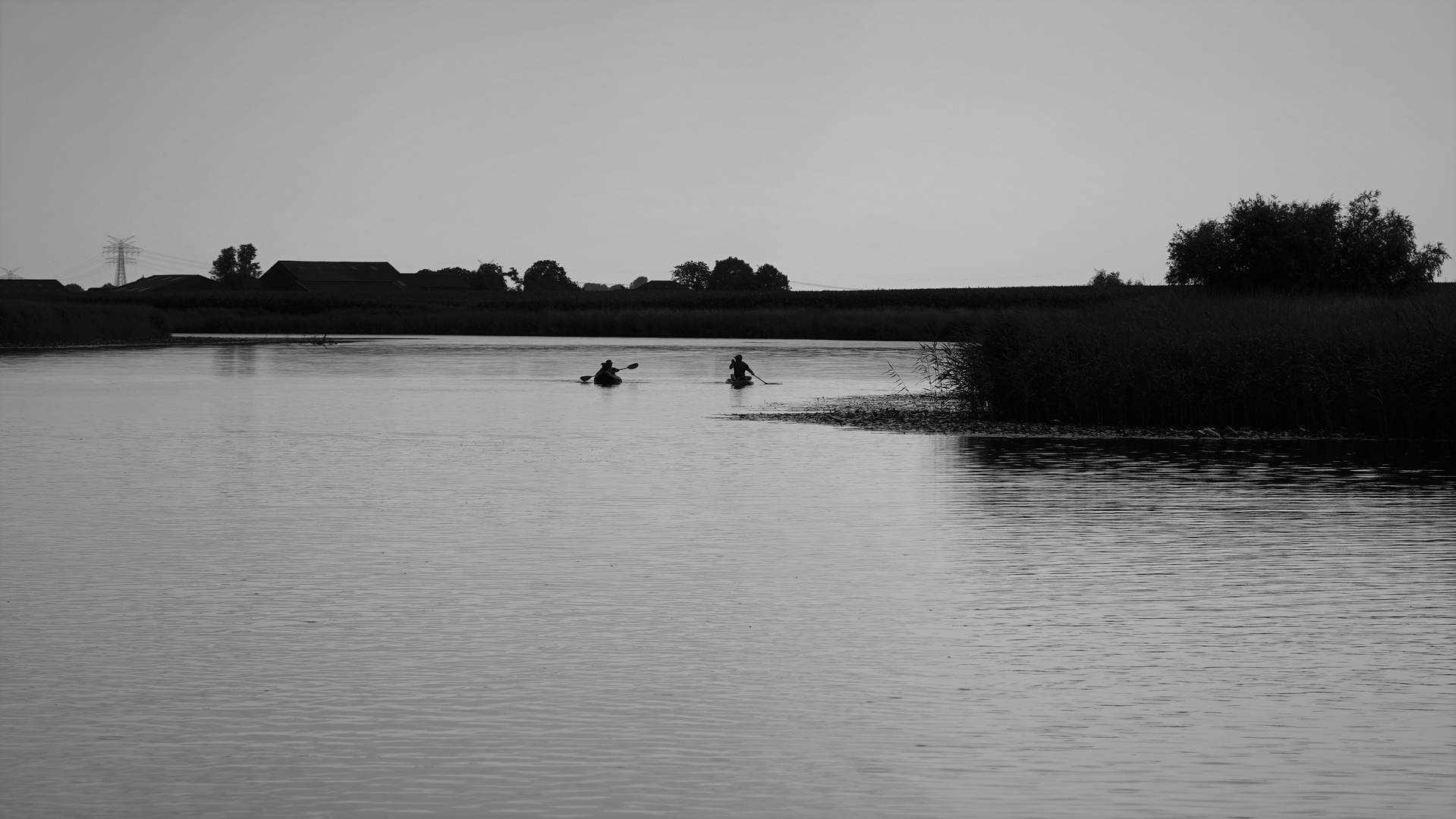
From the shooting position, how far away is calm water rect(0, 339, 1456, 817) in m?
8.11

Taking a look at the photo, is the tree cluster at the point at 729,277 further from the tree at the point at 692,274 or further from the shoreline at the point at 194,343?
the shoreline at the point at 194,343

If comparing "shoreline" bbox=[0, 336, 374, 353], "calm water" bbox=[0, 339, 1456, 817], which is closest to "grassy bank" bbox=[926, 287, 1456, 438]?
"calm water" bbox=[0, 339, 1456, 817]

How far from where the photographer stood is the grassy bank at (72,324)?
83125 mm

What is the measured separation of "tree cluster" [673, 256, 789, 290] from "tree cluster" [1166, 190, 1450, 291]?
107 meters

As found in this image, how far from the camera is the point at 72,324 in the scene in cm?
8669

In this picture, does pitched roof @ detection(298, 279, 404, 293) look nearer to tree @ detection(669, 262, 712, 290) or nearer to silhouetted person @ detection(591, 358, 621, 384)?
tree @ detection(669, 262, 712, 290)

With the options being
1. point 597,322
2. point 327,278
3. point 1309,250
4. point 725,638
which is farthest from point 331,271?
point 725,638

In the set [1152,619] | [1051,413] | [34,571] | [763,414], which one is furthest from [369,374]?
[1152,619]

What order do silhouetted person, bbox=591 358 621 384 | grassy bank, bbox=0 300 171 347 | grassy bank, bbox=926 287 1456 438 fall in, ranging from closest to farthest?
grassy bank, bbox=926 287 1456 438, silhouetted person, bbox=591 358 621 384, grassy bank, bbox=0 300 171 347

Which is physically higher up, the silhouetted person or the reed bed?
the reed bed

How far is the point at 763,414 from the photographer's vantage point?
37.7m

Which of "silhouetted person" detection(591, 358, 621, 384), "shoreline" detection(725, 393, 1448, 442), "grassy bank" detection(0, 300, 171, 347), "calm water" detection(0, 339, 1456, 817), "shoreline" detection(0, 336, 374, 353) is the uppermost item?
"grassy bank" detection(0, 300, 171, 347)

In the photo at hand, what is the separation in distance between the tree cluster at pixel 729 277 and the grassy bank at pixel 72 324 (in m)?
88.2

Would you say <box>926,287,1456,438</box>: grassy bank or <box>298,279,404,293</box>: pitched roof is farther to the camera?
<box>298,279,404,293</box>: pitched roof
